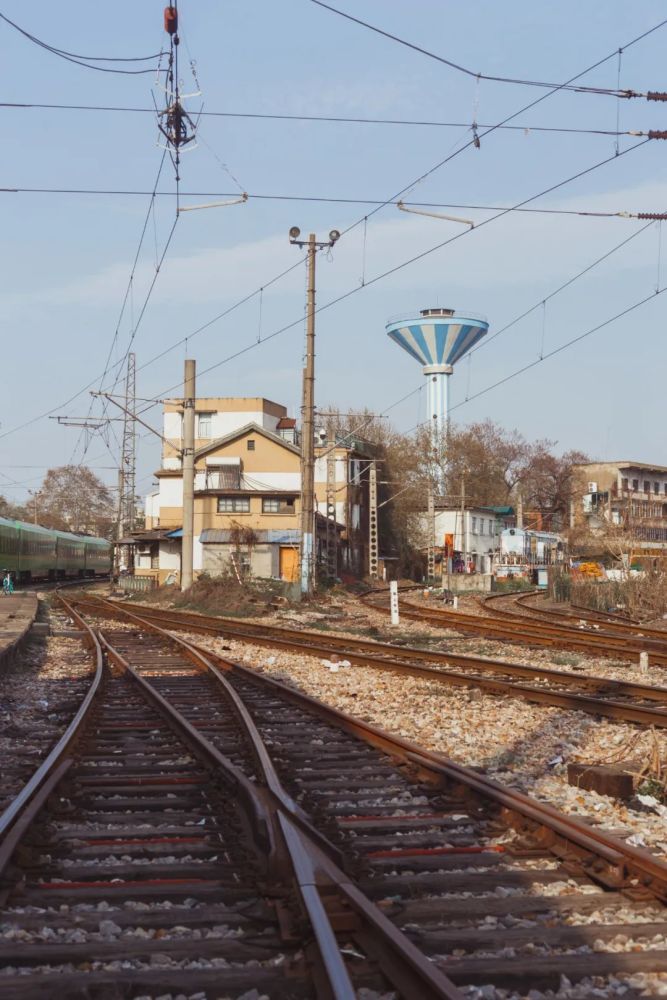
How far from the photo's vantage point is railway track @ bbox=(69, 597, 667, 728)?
11.4 metres

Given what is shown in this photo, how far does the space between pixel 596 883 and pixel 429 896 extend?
813 millimetres

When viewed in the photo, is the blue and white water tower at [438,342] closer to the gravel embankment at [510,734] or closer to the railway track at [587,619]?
the railway track at [587,619]

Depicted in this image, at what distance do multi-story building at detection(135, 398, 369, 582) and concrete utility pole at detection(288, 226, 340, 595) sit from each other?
47.6 ft

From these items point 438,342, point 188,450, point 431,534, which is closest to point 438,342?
point 438,342

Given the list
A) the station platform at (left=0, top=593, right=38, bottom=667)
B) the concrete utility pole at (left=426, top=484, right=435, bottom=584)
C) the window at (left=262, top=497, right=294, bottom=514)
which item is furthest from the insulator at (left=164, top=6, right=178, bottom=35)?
the concrete utility pole at (left=426, top=484, right=435, bottom=584)

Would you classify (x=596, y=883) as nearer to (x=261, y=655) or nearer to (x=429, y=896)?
(x=429, y=896)

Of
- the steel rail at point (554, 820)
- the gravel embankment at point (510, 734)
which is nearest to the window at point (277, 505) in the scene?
the gravel embankment at point (510, 734)

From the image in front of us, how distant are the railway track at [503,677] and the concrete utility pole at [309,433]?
28.2 ft

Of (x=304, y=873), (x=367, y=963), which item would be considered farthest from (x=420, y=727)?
(x=367, y=963)

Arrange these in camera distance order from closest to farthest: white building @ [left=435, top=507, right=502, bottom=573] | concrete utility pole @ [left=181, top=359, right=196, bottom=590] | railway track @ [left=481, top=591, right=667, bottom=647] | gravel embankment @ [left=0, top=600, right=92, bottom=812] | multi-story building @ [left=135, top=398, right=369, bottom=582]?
gravel embankment @ [left=0, top=600, right=92, bottom=812] < railway track @ [left=481, top=591, right=667, bottom=647] < concrete utility pole @ [left=181, top=359, right=196, bottom=590] < multi-story building @ [left=135, top=398, right=369, bottom=582] < white building @ [left=435, top=507, right=502, bottom=573]

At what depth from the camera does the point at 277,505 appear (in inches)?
2248

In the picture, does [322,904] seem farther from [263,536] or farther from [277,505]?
[277,505]

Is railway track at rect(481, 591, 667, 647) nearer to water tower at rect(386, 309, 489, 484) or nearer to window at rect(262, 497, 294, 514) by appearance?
window at rect(262, 497, 294, 514)

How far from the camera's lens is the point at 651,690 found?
1261cm
